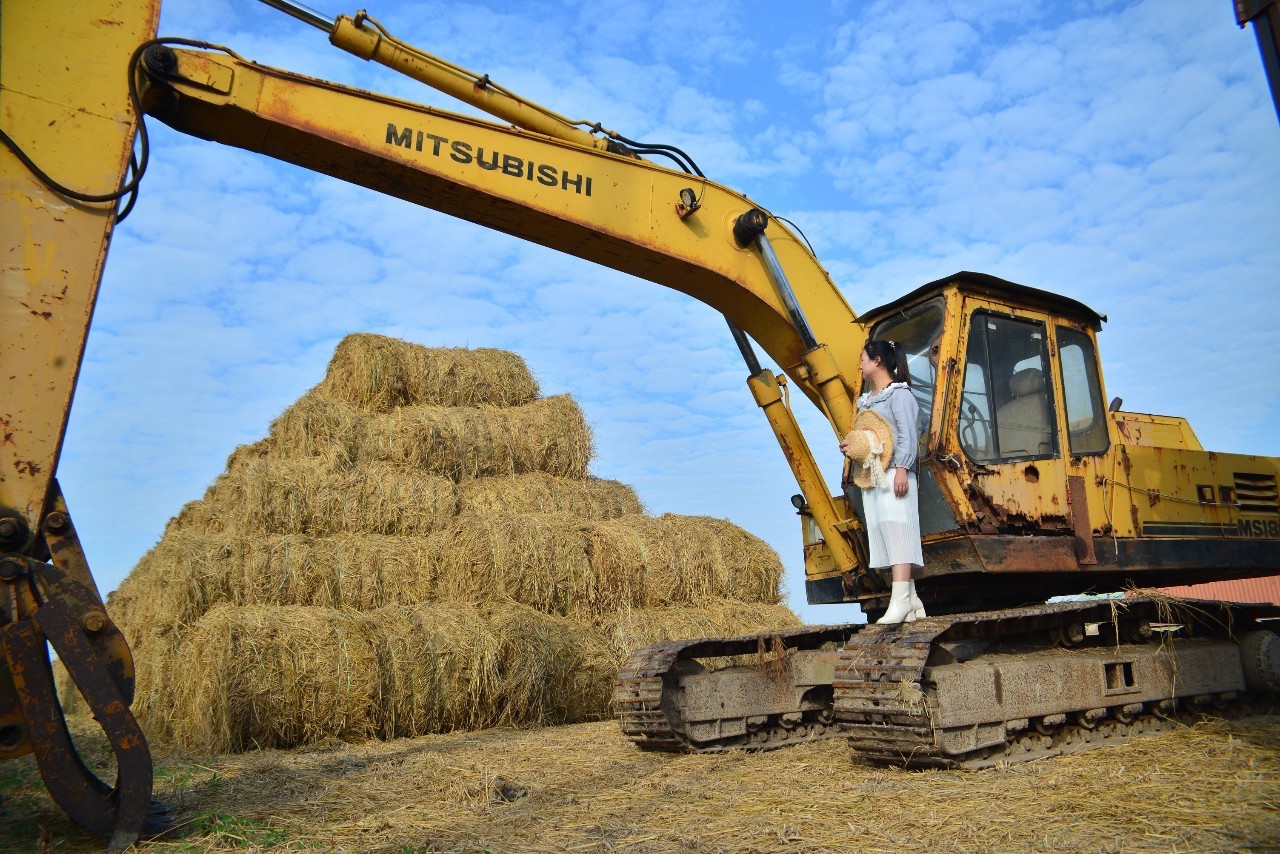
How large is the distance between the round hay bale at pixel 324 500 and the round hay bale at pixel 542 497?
33cm

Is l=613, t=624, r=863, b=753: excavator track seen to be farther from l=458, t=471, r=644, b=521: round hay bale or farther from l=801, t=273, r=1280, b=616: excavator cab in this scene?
l=458, t=471, r=644, b=521: round hay bale

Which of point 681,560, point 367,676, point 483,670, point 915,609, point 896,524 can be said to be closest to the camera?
point 896,524

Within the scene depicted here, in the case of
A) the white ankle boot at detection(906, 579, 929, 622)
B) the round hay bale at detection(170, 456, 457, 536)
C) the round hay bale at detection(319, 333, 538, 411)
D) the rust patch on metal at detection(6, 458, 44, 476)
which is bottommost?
the white ankle boot at detection(906, 579, 929, 622)

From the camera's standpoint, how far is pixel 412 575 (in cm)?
864

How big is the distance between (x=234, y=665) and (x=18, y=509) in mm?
3856

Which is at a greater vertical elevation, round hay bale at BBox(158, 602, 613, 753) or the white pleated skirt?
the white pleated skirt

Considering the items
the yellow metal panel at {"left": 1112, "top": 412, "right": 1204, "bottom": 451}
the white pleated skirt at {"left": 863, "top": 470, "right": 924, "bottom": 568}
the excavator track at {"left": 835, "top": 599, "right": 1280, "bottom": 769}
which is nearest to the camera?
the excavator track at {"left": 835, "top": 599, "right": 1280, "bottom": 769}

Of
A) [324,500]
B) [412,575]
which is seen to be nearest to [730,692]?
[412,575]

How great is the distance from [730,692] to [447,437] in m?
4.89

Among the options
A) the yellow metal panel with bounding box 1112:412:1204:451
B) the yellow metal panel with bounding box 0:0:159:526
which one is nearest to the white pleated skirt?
the yellow metal panel with bounding box 1112:412:1204:451

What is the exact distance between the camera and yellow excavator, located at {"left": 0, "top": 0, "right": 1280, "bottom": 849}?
11.8 ft

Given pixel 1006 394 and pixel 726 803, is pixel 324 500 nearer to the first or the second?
pixel 726 803

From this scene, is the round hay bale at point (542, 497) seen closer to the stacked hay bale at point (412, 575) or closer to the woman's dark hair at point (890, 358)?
the stacked hay bale at point (412, 575)

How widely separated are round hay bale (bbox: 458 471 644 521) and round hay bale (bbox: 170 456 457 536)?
334 millimetres
